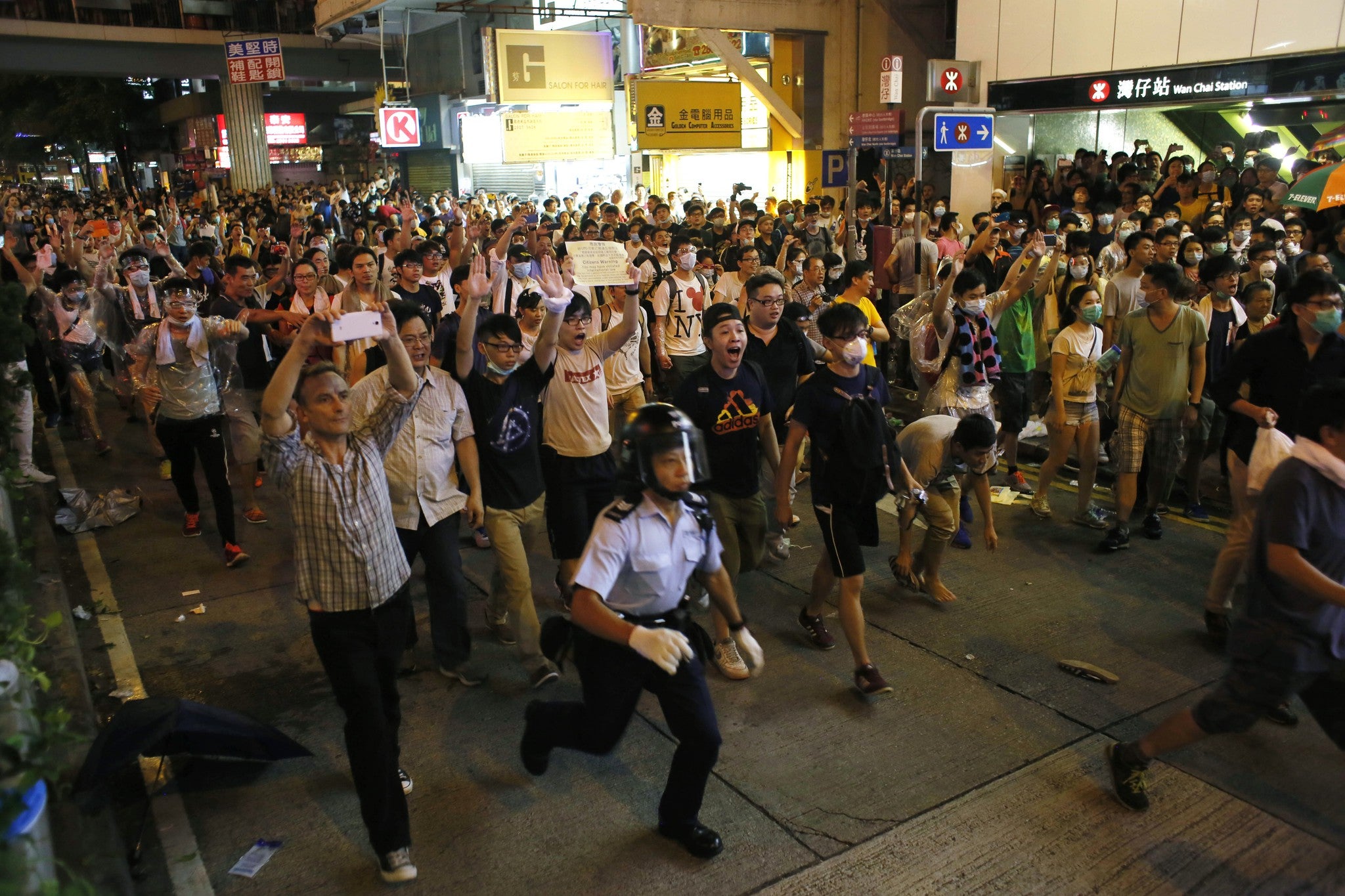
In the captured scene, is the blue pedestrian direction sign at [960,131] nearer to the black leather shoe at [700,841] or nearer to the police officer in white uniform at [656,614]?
the police officer in white uniform at [656,614]

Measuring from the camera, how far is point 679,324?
→ 8.71 m

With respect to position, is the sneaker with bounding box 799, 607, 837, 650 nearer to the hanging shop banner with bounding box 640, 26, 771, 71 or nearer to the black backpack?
the black backpack

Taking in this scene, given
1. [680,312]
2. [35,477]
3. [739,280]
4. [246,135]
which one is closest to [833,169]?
[739,280]

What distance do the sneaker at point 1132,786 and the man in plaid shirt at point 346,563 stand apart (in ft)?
9.45

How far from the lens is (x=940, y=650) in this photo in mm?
5707

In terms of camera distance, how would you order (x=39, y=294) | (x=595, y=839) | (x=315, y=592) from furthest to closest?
(x=39, y=294)
(x=595, y=839)
(x=315, y=592)

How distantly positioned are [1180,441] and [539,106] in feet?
77.2

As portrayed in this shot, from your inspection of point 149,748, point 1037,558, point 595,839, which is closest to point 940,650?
point 1037,558

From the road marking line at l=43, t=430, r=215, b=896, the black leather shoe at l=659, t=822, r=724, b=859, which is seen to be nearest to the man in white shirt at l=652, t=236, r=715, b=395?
the road marking line at l=43, t=430, r=215, b=896

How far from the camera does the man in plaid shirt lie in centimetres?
383

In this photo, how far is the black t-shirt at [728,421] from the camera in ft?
18.3

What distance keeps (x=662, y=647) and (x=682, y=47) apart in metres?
22.6

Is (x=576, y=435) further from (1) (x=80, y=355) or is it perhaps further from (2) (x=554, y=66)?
(2) (x=554, y=66)

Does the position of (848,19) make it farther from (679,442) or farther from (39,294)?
(679,442)
